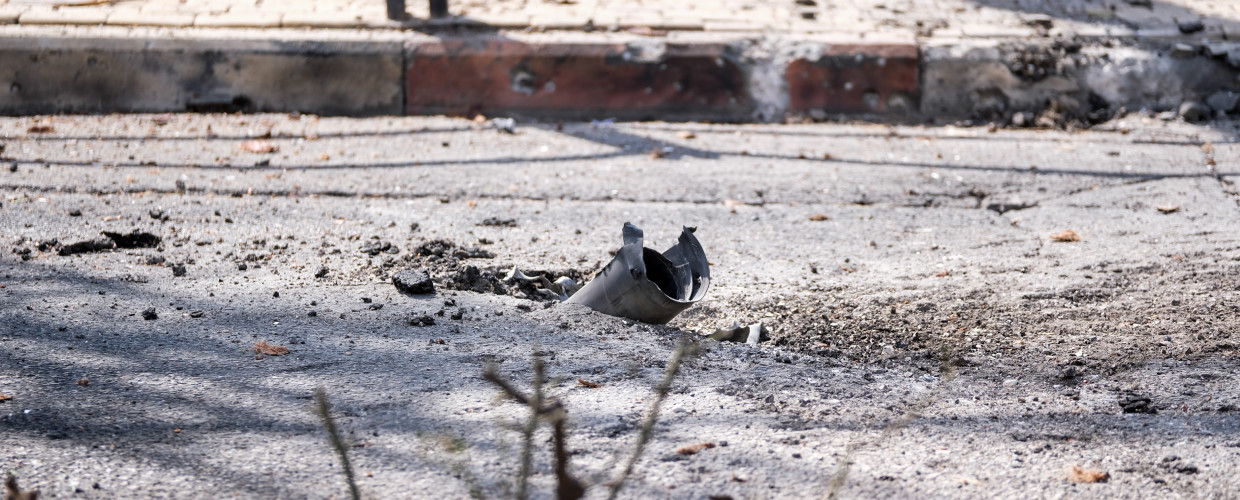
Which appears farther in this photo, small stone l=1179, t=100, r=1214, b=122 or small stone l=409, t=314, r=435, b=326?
small stone l=1179, t=100, r=1214, b=122

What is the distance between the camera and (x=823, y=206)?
4.47m

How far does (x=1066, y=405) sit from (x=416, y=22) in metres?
4.47

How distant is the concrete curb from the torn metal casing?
9.40 ft

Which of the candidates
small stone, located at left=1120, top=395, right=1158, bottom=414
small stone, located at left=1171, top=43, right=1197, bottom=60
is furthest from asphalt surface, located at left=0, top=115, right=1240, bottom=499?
small stone, located at left=1171, top=43, right=1197, bottom=60

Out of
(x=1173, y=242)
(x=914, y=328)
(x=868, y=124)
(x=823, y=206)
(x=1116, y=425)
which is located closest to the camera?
(x=1116, y=425)

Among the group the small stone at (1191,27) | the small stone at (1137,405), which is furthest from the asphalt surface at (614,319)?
the small stone at (1191,27)

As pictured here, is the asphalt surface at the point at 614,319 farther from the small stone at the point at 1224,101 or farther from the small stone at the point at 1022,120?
the small stone at the point at 1224,101

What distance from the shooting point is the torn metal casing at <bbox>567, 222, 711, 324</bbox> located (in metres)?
2.84

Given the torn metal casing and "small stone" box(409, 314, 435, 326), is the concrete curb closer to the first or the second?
the torn metal casing

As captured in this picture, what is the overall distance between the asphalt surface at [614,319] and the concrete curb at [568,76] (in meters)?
0.43

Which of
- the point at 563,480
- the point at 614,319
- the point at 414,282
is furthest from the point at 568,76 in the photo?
the point at 563,480

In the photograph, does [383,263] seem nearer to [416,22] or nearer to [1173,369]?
[1173,369]

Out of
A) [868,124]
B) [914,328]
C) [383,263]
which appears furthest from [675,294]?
[868,124]

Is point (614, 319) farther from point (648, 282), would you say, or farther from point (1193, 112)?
point (1193, 112)
